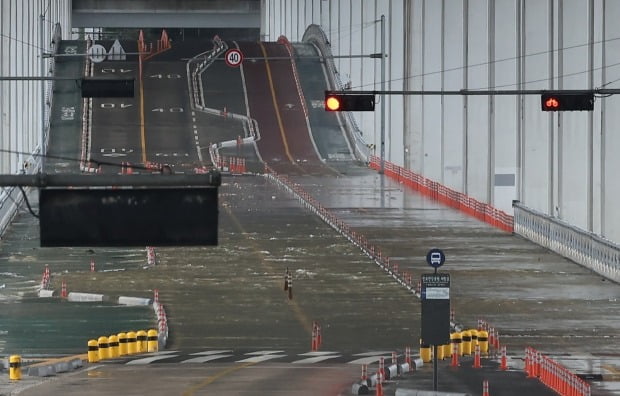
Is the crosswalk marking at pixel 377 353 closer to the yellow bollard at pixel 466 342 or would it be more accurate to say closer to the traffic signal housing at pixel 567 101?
the yellow bollard at pixel 466 342

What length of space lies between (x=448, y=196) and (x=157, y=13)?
311 ft

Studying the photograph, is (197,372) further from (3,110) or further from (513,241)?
(3,110)

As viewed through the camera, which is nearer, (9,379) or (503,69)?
(9,379)

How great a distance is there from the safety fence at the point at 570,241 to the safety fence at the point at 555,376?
20.1 meters

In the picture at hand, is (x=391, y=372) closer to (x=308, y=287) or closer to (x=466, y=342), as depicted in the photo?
(x=466, y=342)

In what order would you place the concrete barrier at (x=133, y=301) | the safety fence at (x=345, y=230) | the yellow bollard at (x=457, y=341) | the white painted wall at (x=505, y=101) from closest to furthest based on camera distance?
the yellow bollard at (x=457, y=341), the concrete barrier at (x=133, y=301), the safety fence at (x=345, y=230), the white painted wall at (x=505, y=101)

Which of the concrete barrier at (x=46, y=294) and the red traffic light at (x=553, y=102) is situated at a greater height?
the red traffic light at (x=553, y=102)

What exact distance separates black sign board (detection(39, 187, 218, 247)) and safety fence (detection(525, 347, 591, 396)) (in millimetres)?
13142

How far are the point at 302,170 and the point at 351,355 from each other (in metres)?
58.8

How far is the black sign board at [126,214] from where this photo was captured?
25938mm

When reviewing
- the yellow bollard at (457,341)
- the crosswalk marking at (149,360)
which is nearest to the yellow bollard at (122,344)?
the crosswalk marking at (149,360)

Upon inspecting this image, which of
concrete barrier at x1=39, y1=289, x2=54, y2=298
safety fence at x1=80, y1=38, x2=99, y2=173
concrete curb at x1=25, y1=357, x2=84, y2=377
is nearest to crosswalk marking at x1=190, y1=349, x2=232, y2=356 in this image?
concrete curb at x1=25, y1=357, x2=84, y2=377

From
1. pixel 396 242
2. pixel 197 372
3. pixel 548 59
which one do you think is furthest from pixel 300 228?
pixel 197 372

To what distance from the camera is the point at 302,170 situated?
349ft
